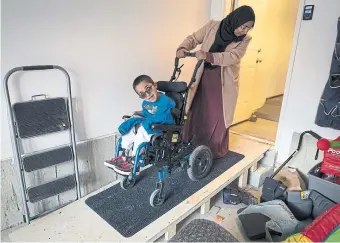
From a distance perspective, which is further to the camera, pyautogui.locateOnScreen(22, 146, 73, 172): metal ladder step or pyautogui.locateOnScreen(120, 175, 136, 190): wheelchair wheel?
pyautogui.locateOnScreen(120, 175, 136, 190): wheelchair wheel

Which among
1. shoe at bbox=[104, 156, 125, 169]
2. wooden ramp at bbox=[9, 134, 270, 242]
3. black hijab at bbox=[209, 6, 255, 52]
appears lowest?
wooden ramp at bbox=[9, 134, 270, 242]

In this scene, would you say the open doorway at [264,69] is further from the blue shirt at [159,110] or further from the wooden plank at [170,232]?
the wooden plank at [170,232]

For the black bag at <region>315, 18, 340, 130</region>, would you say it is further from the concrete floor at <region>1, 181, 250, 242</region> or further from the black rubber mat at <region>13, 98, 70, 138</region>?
the black rubber mat at <region>13, 98, 70, 138</region>

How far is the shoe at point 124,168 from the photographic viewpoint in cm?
170

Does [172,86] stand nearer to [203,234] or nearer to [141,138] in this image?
[141,138]

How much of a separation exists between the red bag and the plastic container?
0.30 ft

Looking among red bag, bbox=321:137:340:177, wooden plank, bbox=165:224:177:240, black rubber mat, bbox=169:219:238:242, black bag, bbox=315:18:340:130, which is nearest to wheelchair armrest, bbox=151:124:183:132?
wooden plank, bbox=165:224:177:240

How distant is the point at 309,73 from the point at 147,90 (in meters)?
1.66

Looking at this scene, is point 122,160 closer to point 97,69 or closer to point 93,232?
point 93,232

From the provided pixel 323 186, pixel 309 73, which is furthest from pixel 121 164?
pixel 309 73

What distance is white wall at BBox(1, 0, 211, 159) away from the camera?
167 centimetres

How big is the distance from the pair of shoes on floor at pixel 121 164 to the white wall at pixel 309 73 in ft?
5.68

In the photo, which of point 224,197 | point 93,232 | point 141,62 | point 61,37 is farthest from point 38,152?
point 224,197

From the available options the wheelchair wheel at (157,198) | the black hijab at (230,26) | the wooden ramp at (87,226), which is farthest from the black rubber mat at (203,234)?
the black hijab at (230,26)
